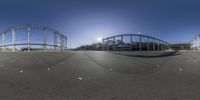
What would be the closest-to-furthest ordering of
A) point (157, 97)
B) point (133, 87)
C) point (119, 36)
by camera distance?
point (157, 97) → point (133, 87) → point (119, 36)

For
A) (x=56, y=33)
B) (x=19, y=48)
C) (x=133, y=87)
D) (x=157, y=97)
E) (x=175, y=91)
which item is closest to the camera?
(x=157, y=97)

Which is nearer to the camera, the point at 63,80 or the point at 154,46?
the point at 63,80

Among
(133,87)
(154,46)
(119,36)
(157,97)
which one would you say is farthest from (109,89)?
(154,46)

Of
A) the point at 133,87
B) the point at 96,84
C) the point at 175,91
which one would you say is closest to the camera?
the point at 175,91

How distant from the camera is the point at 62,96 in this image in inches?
155

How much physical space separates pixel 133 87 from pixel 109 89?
2.17 ft

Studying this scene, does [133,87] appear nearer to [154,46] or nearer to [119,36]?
[119,36]

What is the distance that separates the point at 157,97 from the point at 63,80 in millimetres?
2896

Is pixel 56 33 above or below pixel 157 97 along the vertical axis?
above

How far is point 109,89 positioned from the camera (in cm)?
456

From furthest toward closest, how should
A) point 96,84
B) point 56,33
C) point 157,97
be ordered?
point 56,33 → point 96,84 → point 157,97

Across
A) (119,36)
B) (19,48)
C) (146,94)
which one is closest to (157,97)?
(146,94)

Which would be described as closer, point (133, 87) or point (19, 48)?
point (133, 87)

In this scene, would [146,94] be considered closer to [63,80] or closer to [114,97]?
[114,97]
